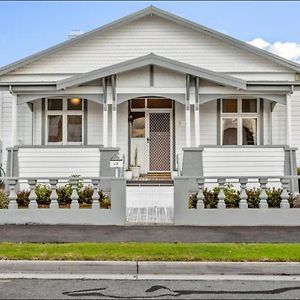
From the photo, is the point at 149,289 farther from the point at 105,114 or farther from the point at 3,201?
the point at 105,114

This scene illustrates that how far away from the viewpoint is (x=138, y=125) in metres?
17.8

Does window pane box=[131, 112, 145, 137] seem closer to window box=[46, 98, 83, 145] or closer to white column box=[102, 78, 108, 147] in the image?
window box=[46, 98, 83, 145]

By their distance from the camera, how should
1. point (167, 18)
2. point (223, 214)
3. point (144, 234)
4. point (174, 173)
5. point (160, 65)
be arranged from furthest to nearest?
point (167, 18) < point (174, 173) < point (160, 65) < point (223, 214) < point (144, 234)

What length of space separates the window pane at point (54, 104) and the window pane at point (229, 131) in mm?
6529

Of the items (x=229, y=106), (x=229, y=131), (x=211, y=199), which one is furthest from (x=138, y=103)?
(x=211, y=199)

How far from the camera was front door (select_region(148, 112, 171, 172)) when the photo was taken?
17750mm

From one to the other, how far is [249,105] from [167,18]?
15.9 feet

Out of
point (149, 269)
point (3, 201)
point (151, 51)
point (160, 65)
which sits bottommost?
point (149, 269)

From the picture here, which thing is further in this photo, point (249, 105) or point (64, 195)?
point (249, 105)

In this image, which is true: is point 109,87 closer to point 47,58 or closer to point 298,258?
point 47,58

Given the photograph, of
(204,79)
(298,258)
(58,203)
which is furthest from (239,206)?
(204,79)

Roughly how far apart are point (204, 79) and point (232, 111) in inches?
106

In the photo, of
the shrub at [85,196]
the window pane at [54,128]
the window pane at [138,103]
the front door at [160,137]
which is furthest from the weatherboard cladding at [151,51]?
the shrub at [85,196]

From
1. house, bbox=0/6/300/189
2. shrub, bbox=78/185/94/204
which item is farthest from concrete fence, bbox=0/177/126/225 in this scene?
house, bbox=0/6/300/189
